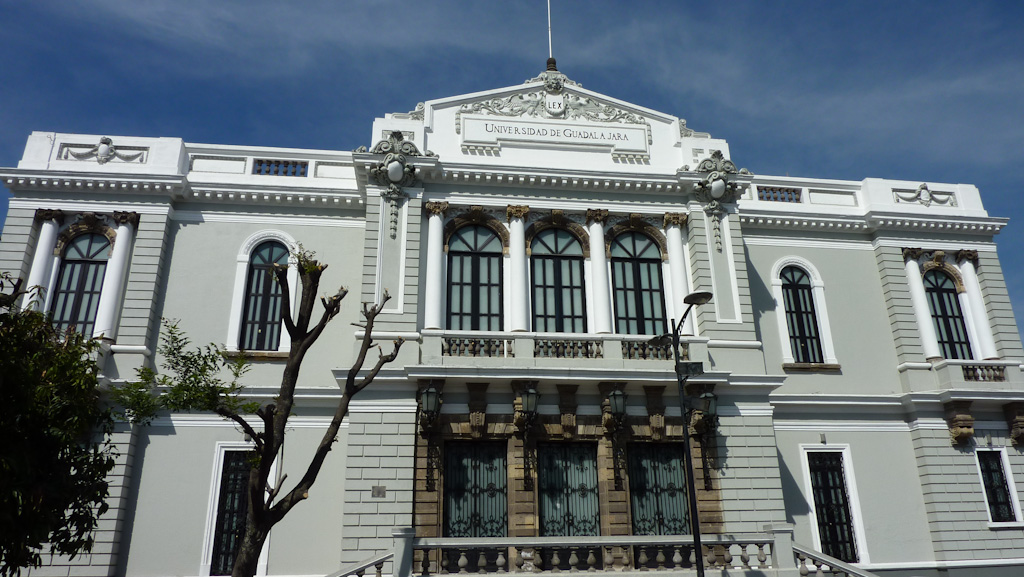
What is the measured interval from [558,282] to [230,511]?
385 inches

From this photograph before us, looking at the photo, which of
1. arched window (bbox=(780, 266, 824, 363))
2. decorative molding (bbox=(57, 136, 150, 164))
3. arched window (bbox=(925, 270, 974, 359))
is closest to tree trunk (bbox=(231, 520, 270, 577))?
decorative molding (bbox=(57, 136, 150, 164))

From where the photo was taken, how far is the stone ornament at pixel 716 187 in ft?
65.3

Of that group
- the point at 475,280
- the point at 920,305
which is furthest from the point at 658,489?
the point at 920,305

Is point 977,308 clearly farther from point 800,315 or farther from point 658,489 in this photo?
point 658,489

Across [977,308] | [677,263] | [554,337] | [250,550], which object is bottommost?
[250,550]

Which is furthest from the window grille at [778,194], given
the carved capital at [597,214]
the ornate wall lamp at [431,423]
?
the ornate wall lamp at [431,423]

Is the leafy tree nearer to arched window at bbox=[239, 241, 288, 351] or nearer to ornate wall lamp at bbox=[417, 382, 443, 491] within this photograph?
ornate wall lamp at bbox=[417, 382, 443, 491]

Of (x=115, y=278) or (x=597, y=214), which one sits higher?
(x=597, y=214)

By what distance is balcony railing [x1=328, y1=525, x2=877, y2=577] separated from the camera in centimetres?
1446

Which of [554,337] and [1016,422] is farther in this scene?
[1016,422]

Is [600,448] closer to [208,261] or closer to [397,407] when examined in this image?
[397,407]

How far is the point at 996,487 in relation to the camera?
20.1 m

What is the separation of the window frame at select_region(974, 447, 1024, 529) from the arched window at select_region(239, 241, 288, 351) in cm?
1911

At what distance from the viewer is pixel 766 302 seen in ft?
70.3
